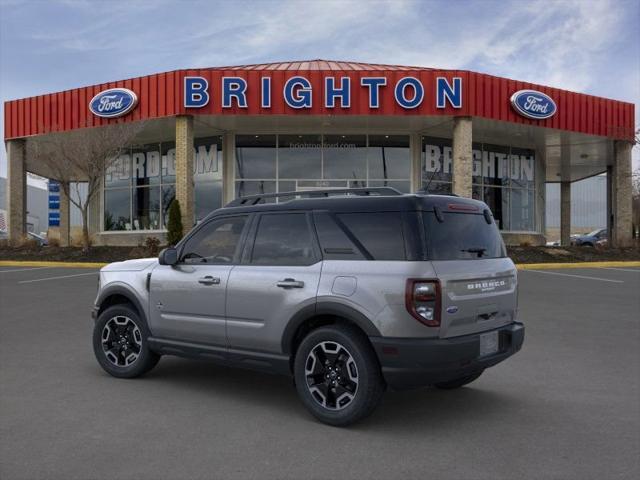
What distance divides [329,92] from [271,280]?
16535 millimetres

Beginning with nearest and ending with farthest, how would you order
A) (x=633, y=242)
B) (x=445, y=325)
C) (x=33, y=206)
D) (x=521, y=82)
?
(x=445, y=325) → (x=521, y=82) → (x=633, y=242) → (x=33, y=206)

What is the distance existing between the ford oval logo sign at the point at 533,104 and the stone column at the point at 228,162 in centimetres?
1123

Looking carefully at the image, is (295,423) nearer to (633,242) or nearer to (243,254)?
(243,254)

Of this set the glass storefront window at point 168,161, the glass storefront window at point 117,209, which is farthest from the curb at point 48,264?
the glass storefront window at point 168,161

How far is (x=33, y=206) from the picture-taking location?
73812mm

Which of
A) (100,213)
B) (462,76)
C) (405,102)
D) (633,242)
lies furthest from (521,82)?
(100,213)

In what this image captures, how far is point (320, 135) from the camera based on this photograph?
78.6 feet

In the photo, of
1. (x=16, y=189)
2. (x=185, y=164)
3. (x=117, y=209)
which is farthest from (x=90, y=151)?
(x=16, y=189)

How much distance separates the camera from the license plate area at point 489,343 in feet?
14.4

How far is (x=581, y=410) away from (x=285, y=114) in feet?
56.3

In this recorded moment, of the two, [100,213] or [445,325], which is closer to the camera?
[445,325]

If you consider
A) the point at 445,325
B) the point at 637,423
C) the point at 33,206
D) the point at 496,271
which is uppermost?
the point at 33,206

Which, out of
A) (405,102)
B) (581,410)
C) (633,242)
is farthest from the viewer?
(633,242)

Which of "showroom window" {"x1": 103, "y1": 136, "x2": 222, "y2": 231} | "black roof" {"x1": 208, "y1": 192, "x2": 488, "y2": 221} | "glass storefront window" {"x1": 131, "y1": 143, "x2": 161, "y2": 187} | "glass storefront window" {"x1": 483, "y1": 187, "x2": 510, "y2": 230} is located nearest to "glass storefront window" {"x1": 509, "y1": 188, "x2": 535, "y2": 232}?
"glass storefront window" {"x1": 483, "y1": 187, "x2": 510, "y2": 230}
